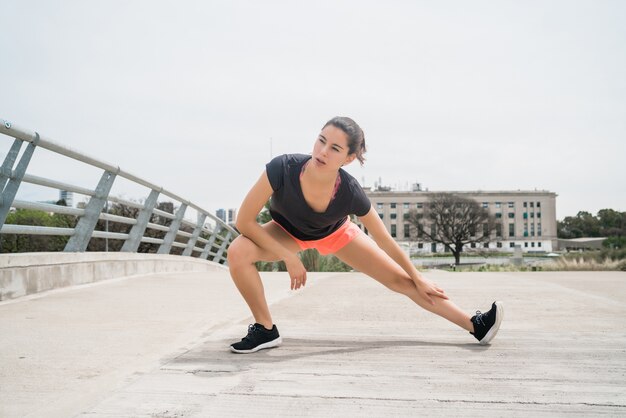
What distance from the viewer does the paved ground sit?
1.82 meters

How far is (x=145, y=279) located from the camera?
6484 mm

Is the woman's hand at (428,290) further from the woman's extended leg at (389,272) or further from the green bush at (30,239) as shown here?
the green bush at (30,239)

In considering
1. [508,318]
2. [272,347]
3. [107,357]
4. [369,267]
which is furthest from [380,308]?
[107,357]

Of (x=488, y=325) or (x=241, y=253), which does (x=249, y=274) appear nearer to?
(x=241, y=253)

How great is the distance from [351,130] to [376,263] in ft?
2.50

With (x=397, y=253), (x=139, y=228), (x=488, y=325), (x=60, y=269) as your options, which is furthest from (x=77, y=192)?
(x=488, y=325)

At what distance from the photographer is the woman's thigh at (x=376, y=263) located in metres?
2.95

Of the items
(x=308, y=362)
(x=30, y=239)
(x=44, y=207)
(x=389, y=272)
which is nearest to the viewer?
(x=308, y=362)

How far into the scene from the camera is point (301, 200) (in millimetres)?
2721

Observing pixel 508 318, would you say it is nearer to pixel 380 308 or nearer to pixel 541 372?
pixel 380 308

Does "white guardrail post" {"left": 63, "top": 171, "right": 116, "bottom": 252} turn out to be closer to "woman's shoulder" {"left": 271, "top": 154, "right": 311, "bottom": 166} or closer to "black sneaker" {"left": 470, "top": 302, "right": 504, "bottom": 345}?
"woman's shoulder" {"left": 271, "top": 154, "right": 311, "bottom": 166}

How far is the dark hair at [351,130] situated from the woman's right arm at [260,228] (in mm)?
438

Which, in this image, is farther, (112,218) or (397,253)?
(112,218)

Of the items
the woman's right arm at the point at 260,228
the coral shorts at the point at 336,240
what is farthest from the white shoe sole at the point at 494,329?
the woman's right arm at the point at 260,228
